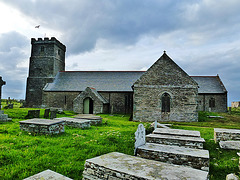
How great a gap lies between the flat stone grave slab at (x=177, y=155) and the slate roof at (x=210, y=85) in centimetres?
2439

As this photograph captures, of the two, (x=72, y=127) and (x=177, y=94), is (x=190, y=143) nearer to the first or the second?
(x=72, y=127)

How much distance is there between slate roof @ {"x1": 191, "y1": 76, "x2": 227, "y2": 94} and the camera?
27.2 metres

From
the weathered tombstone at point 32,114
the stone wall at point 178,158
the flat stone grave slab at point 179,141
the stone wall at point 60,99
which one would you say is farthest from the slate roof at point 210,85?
the stone wall at point 178,158

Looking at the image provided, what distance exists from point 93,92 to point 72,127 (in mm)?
13395

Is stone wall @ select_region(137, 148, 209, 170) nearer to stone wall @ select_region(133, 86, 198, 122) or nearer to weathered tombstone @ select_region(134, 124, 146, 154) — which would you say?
weathered tombstone @ select_region(134, 124, 146, 154)

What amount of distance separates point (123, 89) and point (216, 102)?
1456 centimetres

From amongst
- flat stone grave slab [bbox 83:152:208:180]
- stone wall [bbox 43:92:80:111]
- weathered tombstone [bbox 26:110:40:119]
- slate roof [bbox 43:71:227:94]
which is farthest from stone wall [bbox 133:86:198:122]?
flat stone grave slab [bbox 83:152:208:180]

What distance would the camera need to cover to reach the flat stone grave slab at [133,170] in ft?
11.2

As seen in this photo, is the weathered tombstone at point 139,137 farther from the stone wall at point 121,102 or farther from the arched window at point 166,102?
the stone wall at point 121,102

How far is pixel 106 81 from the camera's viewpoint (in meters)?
29.6

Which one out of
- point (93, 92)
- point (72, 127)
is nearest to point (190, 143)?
point (72, 127)

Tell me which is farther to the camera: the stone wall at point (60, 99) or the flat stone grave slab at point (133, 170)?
the stone wall at point (60, 99)

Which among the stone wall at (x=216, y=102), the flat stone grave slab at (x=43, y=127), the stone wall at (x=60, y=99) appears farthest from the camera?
the stone wall at (x=60, y=99)

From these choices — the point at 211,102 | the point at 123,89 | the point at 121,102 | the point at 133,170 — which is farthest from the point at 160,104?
the point at 133,170
